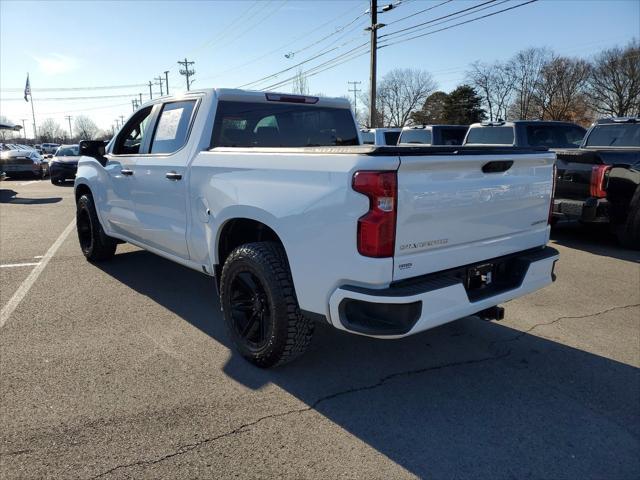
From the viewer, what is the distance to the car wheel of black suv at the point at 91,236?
619cm

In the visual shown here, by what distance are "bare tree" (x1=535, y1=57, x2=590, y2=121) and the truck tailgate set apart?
2729 inches

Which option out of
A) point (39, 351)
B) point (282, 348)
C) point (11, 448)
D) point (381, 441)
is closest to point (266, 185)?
point (282, 348)

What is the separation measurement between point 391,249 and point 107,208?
4.12 meters

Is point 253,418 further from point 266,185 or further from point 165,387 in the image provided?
point 266,185

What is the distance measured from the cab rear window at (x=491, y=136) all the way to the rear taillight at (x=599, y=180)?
3678 mm

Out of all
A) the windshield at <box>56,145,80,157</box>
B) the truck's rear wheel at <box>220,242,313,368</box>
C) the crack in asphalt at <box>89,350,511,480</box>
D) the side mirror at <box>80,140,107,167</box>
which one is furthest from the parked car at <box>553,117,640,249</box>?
the windshield at <box>56,145,80,157</box>

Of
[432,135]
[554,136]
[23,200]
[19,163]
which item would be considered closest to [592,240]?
[554,136]

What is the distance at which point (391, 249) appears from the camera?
8.74ft

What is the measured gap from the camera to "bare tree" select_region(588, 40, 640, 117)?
2458 inches

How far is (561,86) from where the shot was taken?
6725 cm

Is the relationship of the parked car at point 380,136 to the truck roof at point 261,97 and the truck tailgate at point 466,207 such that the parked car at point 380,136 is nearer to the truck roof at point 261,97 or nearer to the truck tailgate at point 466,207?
the truck roof at point 261,97

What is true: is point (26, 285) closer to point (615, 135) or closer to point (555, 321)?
point (555, 321)

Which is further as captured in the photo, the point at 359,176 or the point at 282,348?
the point at 282,348

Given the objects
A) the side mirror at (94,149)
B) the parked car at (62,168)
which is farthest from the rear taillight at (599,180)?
the parked car at (62,168)
